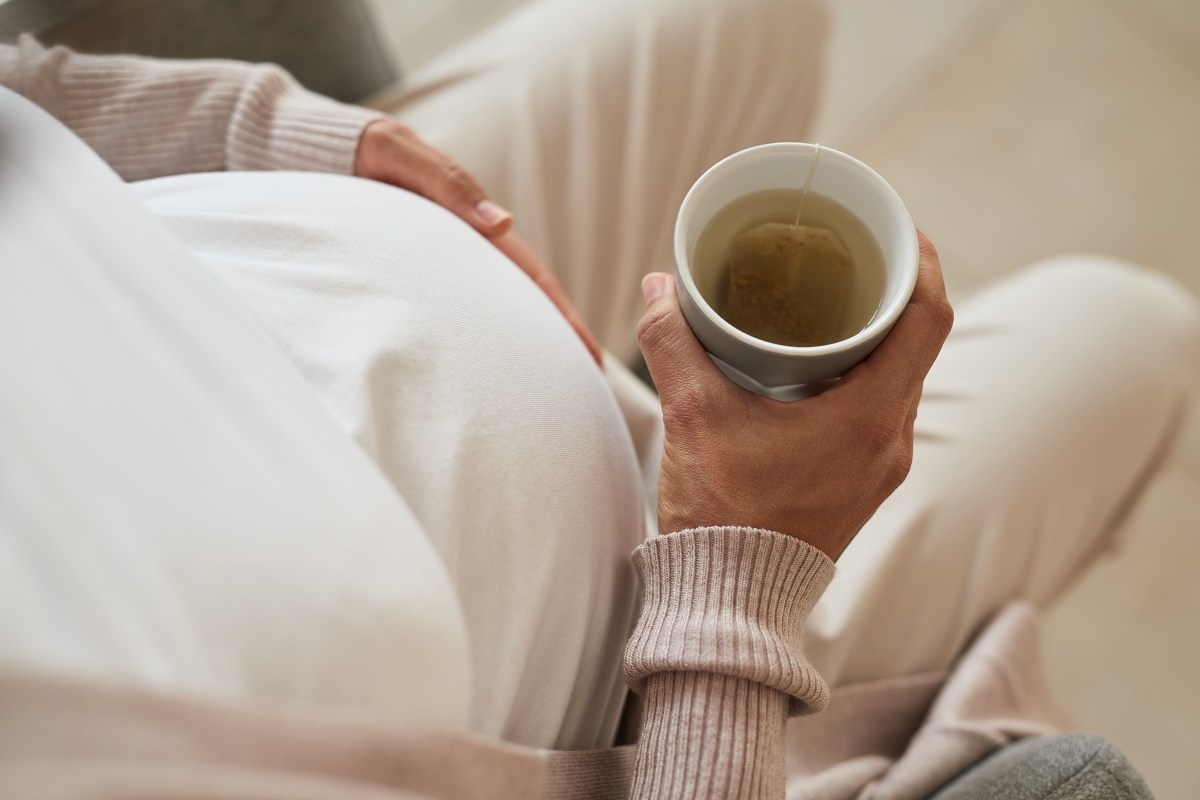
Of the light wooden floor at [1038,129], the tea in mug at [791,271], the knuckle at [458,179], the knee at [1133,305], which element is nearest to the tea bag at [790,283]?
the tea in mug at [791,271]

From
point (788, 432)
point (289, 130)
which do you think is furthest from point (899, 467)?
point (289, 130)

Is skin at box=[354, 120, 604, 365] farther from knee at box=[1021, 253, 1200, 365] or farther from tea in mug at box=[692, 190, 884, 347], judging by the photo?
knee at box=[1021, 253, 1200, 365]

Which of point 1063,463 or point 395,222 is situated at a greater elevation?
point 395,222

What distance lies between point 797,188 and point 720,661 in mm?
227

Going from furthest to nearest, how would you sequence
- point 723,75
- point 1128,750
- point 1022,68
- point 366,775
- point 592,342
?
point 1022,68
point 1128,750
point 723,75
point 592,342
point 366,775

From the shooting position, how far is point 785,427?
1.37 ft

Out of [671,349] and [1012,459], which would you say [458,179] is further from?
[1012,459]

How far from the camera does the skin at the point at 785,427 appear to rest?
0.41 m

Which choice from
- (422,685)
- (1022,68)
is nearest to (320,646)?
(422,685)

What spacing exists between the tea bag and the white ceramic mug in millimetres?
20

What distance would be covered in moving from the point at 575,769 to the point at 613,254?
441 millimetres

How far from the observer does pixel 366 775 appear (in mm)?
308

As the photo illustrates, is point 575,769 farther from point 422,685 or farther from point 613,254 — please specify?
point 613,254

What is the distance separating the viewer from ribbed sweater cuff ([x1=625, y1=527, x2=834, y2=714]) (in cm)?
40
